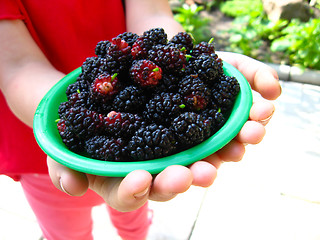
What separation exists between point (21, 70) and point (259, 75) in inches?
24.1

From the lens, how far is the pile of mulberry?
2.08 ft

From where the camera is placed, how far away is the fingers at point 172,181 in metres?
0.54

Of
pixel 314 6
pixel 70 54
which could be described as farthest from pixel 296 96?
pixel 70 54

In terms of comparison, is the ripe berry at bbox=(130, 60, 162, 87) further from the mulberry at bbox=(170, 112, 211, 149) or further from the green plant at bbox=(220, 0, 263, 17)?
the green plant at bbox=(220, 0, 263, 17)

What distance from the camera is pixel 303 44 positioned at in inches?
81.8

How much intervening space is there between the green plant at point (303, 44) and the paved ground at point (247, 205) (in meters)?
0.67

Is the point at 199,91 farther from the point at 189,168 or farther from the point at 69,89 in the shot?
the point at 69,89

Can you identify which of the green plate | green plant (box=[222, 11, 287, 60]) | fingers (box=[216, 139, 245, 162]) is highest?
the green plate

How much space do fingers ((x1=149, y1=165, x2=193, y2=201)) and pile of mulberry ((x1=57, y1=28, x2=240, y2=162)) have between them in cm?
7

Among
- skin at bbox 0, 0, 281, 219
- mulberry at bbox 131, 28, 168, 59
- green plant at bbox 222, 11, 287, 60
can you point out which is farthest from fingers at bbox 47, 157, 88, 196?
green plant at bbox 222, 11, 287, 60

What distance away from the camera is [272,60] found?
7.35 feet

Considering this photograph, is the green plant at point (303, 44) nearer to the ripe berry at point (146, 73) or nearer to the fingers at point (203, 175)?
the ripe berry at point (146, 73)

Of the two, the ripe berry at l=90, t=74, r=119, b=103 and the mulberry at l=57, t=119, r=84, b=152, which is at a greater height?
the ripe berry at l=90, t=74, r=119, b=103

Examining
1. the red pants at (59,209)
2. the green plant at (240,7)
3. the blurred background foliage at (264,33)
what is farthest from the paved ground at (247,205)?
the green plant at (240,7)
